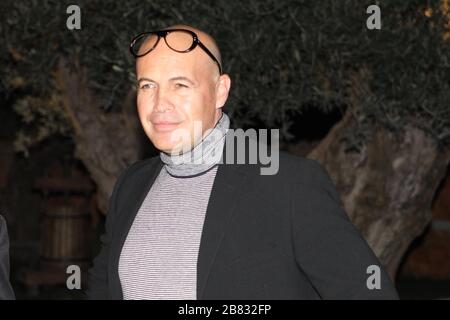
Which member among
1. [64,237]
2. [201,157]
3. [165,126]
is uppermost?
[165,126]

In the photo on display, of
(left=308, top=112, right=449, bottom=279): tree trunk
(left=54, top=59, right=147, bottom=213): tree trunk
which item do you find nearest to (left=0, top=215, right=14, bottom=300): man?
(left=308, top=112, right=449, bottom=279): tree trunk

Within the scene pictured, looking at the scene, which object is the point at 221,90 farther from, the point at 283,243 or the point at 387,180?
the point at 387,180

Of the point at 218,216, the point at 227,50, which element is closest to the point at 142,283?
the point at 218,216

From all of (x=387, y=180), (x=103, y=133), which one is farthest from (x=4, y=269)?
(x=103, y=133)

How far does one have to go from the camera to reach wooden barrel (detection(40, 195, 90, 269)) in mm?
11844

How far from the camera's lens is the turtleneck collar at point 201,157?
3.29 metres

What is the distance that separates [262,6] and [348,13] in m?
0.76

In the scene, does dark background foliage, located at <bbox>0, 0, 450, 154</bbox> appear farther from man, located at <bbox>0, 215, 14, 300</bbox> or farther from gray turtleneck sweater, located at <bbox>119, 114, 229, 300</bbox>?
man, located at <bbox>0, 215, 14, 300</bbox>

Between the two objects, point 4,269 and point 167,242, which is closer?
point 4,269

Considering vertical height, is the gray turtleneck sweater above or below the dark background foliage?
below

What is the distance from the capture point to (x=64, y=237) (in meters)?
11.9

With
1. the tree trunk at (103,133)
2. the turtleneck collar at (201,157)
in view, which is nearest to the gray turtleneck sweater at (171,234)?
the turtleneck collar at (201,157)

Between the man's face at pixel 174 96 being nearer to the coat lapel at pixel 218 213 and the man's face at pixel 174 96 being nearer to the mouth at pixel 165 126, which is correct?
the mouth at pixel 165 126

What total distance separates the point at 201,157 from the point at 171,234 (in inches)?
13.7
